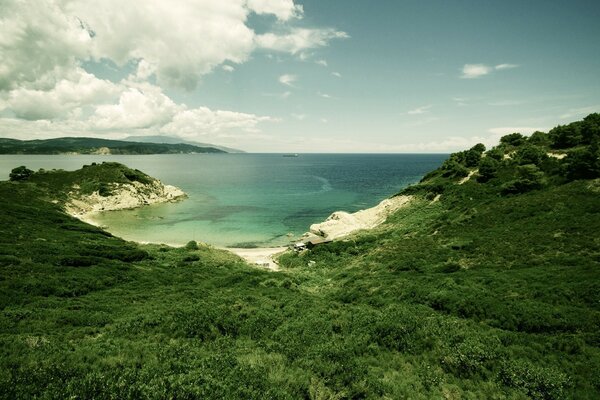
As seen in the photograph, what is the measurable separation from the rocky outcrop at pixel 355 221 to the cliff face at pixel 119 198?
63.4 m

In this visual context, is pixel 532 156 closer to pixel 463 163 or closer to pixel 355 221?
pixel 463 163

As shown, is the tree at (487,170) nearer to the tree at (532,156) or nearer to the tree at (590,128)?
the tree at (532,156)

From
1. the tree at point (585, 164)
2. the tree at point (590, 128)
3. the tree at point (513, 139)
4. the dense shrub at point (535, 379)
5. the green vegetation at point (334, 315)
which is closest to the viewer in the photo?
the dense shrub at point (535, 379)

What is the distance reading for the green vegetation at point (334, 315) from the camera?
10797 millimetres

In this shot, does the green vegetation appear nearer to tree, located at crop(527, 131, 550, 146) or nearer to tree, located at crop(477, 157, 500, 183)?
tree, located at crop(477, 157, 500, 183)

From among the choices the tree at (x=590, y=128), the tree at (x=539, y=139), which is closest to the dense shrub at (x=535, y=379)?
the tree at (x=590, y=128)

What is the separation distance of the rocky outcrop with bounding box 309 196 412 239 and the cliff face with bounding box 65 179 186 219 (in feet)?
208

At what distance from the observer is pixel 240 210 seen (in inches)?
3442

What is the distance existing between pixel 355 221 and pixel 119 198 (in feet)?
244

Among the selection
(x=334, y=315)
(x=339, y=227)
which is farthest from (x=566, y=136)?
(x=334, y=315)

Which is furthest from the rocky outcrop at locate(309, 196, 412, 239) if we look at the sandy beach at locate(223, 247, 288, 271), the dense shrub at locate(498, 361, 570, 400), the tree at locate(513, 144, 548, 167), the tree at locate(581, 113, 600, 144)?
the dense shrub at locate(498, 361, 570, 400)

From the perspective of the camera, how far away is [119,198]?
9094cm

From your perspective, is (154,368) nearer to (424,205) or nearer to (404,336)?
(404,336)

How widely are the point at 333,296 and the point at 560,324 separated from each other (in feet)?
50.4
